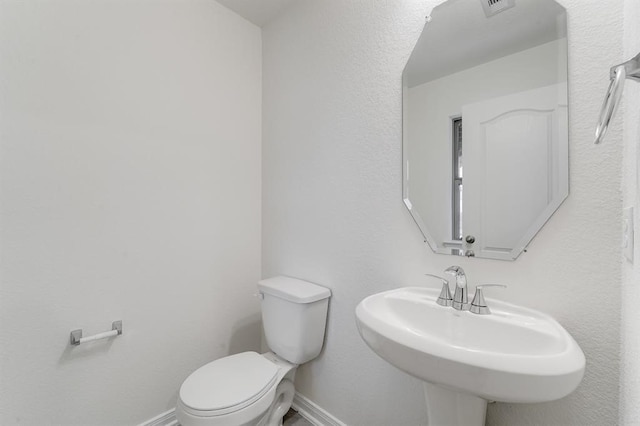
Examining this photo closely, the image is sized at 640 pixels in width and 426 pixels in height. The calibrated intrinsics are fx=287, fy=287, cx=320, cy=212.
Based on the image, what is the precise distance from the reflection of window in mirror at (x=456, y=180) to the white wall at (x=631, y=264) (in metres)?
0.42

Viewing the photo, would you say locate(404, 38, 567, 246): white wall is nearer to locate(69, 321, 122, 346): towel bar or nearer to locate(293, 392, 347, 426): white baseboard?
locate(293, 392, 347, 426): white baseboard

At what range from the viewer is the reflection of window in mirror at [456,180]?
1.09 metres

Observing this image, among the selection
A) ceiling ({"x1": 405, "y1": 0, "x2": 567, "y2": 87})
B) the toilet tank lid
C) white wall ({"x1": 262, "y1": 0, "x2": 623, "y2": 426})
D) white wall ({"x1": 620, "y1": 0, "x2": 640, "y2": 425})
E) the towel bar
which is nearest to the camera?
white wall ({"x1": 620, "y1": 0, "x2": 640, "y2": 425})

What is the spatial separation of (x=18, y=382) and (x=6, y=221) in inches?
24.5

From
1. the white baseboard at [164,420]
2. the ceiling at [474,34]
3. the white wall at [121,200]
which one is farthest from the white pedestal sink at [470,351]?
the white baseboard at [164,420]

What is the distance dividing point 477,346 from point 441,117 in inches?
32.9

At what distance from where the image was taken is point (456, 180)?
1106 mm

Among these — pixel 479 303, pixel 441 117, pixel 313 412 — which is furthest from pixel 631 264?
pixel 313 412

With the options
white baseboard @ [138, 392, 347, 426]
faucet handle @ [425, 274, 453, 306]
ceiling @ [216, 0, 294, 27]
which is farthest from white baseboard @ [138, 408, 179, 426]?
ceiling @ [216, 0, 294, 27]

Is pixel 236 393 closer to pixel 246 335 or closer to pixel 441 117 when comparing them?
pixel 246 335

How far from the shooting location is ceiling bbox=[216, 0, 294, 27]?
168 centimetres

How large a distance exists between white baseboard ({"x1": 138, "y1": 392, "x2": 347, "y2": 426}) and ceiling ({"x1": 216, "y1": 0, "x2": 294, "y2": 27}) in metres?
2.27

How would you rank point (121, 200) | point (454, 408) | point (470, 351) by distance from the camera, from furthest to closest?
1. point (121, 200)
2. point (454, 408)
3. point (470, 351)

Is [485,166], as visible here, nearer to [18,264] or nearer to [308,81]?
[308,81]
